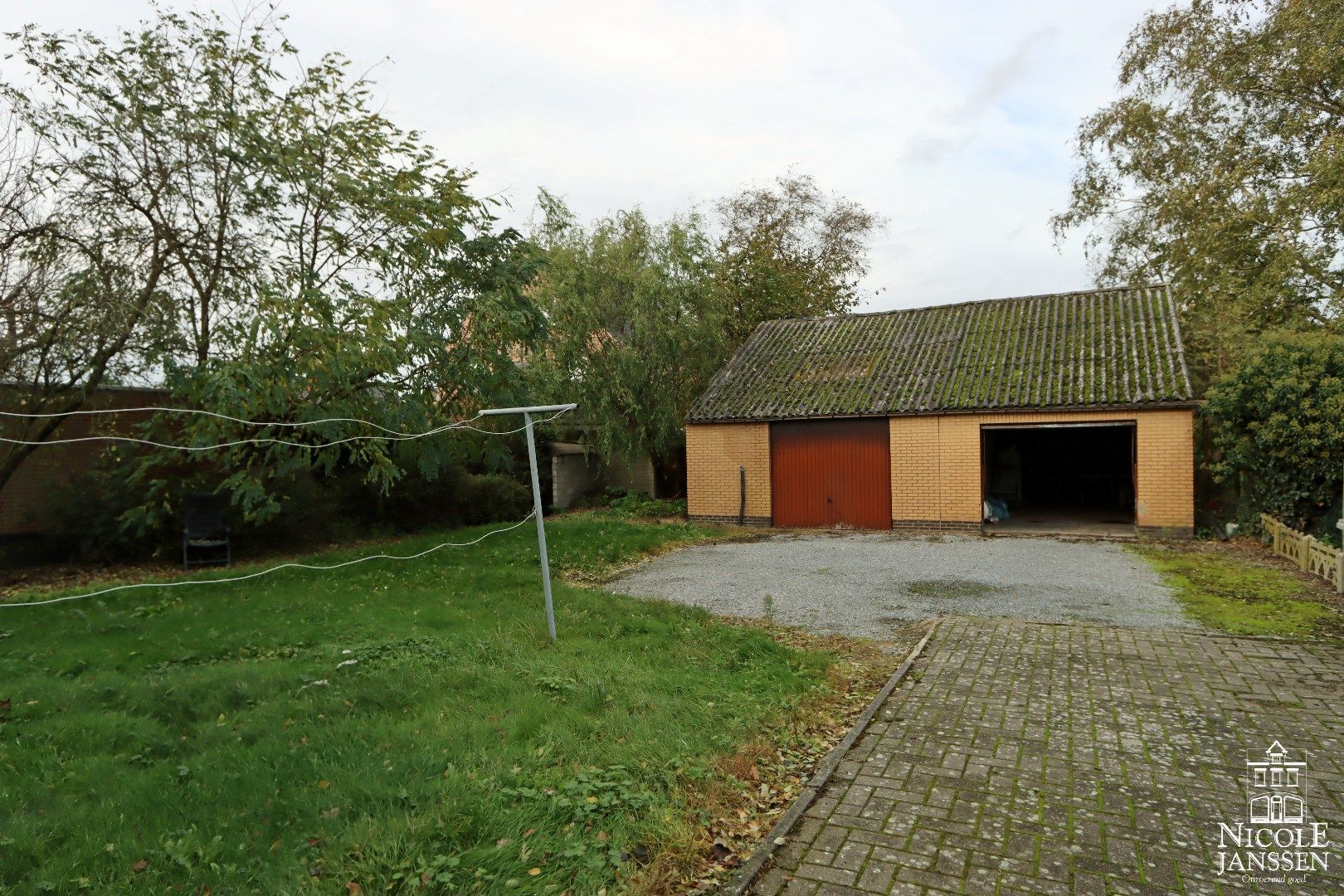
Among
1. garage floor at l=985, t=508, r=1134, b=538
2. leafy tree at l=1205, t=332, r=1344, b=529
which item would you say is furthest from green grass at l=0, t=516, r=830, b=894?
leafy tree at l=1205, t=332, r=1344, b=529

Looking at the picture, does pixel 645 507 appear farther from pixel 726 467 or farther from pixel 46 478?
pixel 46 478

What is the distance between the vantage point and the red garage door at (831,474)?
16000mm

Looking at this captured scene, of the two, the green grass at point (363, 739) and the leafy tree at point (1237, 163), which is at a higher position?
the leafy tree at point (1237, 163)

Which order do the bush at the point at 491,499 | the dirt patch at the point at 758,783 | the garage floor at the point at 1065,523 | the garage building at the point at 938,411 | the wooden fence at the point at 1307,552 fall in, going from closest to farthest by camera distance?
the dirt patch at the point at 758,783 < the wooden fence at the point at 1307,552 < the garage building at the point at 938,411 < the garage floor at the point at 1065,523 < the bush at the point at 491,499

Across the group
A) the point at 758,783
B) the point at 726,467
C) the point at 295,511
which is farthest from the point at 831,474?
the point at 758,783

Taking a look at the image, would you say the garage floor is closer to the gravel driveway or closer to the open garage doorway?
the open garage doorway

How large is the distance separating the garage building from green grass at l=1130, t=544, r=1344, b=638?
2.85 meters

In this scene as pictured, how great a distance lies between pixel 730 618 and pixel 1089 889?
5055mm

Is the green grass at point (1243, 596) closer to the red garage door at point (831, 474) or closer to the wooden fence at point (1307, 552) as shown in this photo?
the wooden fence at point (1307, 552)

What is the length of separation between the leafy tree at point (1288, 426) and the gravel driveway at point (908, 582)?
2499mm

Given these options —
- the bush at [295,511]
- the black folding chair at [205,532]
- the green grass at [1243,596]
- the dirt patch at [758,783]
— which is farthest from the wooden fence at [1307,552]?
the black folding chair at [205,532]

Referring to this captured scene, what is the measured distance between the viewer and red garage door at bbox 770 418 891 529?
16.0 metres

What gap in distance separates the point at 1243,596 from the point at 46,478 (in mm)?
17291

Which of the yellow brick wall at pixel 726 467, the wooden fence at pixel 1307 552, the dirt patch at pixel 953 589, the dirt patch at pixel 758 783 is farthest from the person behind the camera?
the yellow brick wall at pixel 726 467
